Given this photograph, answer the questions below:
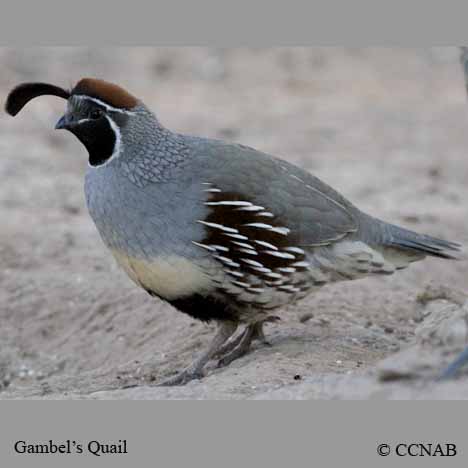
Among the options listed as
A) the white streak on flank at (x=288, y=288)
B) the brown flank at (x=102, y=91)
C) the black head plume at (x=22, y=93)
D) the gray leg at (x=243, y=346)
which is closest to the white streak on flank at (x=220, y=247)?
the white streak on flank at (x=288, y=288)

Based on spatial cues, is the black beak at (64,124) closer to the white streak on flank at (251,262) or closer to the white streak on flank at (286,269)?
the white streak on flank at (251,262)

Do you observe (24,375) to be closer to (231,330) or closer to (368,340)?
(231,330)

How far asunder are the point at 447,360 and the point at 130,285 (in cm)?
355

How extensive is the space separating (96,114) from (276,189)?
3.80 ft

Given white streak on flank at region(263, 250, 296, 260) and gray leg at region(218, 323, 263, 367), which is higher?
white streak on flank at region(263, 250, 296, 260)

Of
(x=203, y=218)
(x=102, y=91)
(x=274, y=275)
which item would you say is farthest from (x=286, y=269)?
(x=102, y=91)

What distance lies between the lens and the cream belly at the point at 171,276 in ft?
19.8

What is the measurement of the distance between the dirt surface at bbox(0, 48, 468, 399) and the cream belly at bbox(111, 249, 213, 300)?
534mm

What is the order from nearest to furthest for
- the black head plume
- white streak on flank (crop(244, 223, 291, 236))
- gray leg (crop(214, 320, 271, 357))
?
white streak on flank (crop(244, 223, 291, 236))
the black head plume
gray leg (crop(214, 320, 271, 357))

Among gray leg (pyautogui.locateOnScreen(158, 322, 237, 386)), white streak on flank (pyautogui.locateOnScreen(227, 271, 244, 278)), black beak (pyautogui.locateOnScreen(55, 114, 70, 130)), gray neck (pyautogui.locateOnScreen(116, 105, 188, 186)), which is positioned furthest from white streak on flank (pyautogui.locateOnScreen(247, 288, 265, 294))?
black beak (pyautogui.locateOnScreen(55, 114, 70, 130))

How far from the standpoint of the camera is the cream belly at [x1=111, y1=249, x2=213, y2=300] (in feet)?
19.8

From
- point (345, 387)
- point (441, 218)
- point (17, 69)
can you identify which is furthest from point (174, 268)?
point (17, 69)

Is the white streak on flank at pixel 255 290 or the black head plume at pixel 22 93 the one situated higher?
the black head plume at pixel 22 93

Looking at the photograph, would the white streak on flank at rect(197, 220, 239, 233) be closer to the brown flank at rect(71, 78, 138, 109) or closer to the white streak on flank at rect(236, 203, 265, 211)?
the white streak on flank at rect(236, 203, 265, 211)
